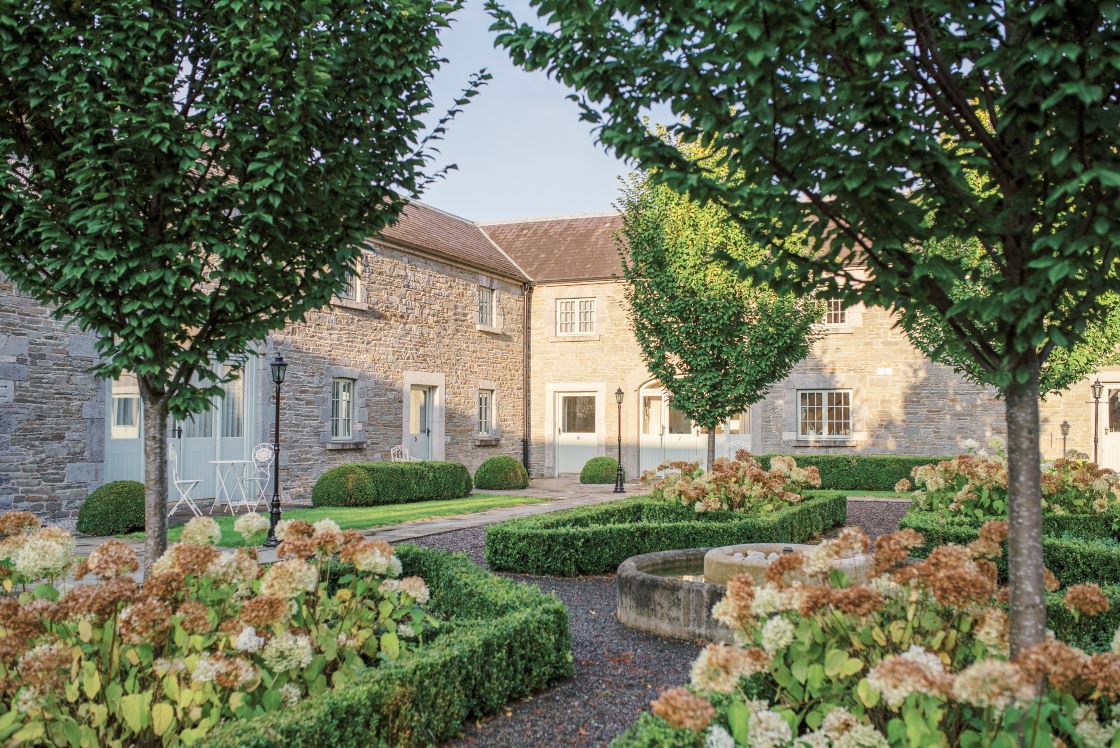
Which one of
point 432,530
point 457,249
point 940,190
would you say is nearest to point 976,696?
point 940,190

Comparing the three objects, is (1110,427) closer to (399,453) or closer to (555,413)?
(555,413)

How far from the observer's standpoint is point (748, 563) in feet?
20.7

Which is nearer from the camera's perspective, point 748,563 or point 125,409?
point 748,563

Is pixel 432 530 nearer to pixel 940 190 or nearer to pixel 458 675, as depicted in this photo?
pixel 458 675

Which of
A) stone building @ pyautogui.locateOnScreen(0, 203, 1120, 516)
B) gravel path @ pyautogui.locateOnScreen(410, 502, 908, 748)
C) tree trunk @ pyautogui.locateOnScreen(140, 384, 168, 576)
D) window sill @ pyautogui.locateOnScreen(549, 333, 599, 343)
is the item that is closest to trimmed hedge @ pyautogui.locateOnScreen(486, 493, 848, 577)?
gravel path @ pyautogui.locateOnScreen(410, 502, 908, 748)

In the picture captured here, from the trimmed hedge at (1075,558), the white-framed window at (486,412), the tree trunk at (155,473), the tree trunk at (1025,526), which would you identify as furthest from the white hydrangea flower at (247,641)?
the white-framed window at (486,412)

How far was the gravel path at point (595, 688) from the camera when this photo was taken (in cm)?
412

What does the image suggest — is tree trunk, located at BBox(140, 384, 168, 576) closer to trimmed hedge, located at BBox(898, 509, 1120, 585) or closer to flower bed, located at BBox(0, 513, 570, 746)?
flower bed, located at BBox(0, 513, 570, 746)

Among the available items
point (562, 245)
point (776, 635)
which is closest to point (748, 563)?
point (776, 635)

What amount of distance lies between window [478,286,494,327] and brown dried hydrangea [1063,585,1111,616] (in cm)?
1813

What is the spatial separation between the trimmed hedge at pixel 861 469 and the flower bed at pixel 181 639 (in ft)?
46.8

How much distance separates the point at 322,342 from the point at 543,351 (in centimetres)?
762

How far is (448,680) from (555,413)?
18.2 m

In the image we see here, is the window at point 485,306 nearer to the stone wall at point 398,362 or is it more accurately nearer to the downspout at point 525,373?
the stone wall at point 398,362
